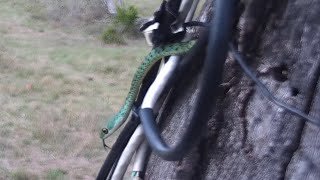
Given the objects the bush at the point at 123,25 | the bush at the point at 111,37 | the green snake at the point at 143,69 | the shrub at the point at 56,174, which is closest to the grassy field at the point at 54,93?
the shrub at the point at 56,174

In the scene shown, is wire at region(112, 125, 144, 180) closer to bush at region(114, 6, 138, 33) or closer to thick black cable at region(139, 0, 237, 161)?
thick black cable at region(139, 0, 237, 161)

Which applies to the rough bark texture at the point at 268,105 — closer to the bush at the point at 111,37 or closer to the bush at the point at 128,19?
the bush at the point at 111,37

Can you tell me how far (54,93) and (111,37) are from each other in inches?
160

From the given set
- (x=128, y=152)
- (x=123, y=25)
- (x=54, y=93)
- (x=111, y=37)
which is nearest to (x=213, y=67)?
(x=128, y=152)

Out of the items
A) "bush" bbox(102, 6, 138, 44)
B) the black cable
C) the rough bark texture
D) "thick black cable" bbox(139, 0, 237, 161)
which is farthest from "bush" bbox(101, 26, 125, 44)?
"thick black cable" bbox(139, 0, 237, 161)

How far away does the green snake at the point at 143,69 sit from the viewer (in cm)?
103

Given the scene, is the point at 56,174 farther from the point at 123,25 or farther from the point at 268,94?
the point at 123,25

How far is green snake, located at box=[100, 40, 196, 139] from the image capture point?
1028mm

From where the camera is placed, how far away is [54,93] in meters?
8.09

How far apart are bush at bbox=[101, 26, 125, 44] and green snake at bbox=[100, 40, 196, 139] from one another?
10766 mm

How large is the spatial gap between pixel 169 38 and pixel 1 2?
14190 millimetres

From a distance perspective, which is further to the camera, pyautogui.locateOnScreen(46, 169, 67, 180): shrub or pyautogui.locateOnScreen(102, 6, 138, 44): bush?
pyautogui.locateOnScreen(102, 6, 138, 44): bush

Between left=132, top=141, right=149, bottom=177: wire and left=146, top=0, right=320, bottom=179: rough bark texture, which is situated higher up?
left=146, top=0, right=320, bottom=179: rough bark texture

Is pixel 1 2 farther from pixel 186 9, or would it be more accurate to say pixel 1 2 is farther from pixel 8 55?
pixel 186 9
